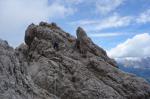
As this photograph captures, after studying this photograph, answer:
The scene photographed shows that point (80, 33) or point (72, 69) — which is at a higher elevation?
point (80, 33)

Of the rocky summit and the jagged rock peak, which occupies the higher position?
the jagged rock peak

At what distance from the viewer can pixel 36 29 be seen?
→ 57.4 metres

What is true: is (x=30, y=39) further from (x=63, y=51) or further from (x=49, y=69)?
(x=49, y=69)

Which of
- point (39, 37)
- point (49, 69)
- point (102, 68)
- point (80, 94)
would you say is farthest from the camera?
point (39, 37)

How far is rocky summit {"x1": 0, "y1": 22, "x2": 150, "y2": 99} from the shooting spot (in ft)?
149

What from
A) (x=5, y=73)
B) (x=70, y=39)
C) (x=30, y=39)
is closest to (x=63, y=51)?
(x=70, y=39)

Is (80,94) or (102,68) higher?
(102,68)

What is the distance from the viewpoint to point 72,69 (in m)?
48.5

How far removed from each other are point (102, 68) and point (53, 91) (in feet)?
31.3

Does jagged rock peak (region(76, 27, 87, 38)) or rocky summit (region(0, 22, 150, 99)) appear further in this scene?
jagged rock peak (region(76, 27, 87, 38))

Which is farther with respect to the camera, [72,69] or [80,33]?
Result: [80,33]

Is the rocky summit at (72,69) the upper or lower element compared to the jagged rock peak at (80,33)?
lower

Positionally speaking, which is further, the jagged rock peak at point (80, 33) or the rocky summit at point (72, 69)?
the jagged rock peak at point (80, 33)

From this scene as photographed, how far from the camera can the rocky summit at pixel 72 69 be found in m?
45.3
